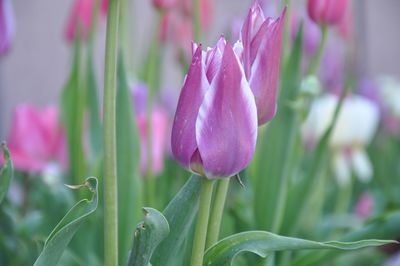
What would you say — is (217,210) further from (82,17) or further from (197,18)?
(82,17)

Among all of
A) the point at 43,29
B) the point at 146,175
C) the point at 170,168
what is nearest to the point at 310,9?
the point at 146,175

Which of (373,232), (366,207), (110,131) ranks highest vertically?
(110,131)

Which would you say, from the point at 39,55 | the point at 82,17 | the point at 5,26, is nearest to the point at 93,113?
the point at 82,17

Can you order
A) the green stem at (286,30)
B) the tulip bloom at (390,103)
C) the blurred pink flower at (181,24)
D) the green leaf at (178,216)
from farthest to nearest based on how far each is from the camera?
the tulip bloom at (390,103) < the blurred pink flower at (181,24) < the green stem at (286,30) < the green leaf at (178,216)

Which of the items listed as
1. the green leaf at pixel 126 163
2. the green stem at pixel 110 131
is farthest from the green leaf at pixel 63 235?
the green leaf at pixel 126 163

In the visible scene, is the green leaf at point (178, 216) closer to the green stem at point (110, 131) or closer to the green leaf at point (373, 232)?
the green stem at point (110, 131)

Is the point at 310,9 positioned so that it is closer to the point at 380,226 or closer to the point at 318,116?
the point at 380,226
